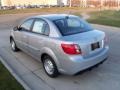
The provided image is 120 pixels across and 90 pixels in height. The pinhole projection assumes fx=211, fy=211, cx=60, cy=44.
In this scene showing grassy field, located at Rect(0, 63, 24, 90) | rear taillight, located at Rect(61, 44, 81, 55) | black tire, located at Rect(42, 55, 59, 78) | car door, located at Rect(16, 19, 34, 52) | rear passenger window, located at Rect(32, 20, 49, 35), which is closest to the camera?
rear taillight, located at Rect(61, 44, 81, 55)

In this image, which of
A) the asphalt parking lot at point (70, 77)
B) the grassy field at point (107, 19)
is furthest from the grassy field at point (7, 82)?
the grassy field at point (107, 19)

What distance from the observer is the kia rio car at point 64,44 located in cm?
509

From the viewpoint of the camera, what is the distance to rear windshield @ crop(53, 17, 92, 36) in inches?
223

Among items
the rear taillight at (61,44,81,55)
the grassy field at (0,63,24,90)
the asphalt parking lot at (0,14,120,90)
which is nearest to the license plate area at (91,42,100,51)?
the rear taillight at (61,44,81,55)

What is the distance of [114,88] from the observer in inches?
203

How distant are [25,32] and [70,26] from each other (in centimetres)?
179

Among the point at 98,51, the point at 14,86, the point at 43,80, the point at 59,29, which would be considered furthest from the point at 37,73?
the point at 98,51

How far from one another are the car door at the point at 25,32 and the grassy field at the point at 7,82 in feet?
3.96

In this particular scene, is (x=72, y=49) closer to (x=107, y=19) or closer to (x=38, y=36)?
(x=38, y=36)

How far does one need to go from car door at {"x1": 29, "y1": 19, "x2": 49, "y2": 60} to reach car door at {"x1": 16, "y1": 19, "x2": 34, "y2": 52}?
334mm

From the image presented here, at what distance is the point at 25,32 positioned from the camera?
6.98m

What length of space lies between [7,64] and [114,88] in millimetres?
3714

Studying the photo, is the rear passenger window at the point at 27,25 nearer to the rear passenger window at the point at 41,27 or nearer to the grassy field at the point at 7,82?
the rear passenger window at the point at 41,27

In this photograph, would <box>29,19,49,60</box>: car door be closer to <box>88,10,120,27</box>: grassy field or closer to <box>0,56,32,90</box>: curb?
<box>0,56,32,90</box>: curb
